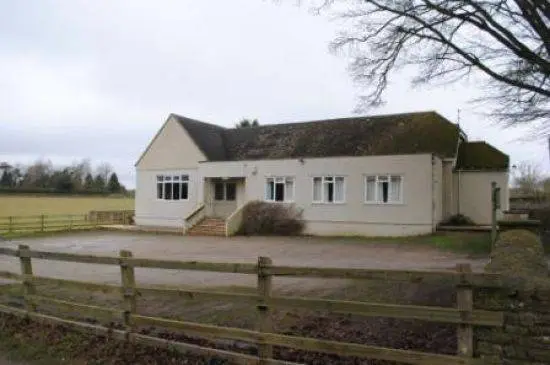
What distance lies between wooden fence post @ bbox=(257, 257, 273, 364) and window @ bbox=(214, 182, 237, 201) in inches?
1085

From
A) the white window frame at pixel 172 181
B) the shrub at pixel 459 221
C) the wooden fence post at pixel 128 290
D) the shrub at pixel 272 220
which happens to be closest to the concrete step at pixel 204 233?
the shrub at pixel 272 220

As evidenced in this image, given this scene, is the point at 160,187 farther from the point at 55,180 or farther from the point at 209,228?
the point at 55,180

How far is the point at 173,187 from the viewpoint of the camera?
35281 mm

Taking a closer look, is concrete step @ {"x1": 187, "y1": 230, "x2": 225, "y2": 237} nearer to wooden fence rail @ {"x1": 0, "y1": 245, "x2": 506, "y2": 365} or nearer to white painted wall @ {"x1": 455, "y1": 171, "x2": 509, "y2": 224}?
white painted wall @ {"x1": 455, "y1": 171, "x2": 509, "y2": 224}

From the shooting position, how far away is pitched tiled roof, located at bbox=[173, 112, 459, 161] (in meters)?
29.2

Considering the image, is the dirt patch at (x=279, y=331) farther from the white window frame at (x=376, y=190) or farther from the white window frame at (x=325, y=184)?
the white window frame at (x=325, y=184)

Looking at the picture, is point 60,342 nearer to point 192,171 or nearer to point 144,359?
point 144,359

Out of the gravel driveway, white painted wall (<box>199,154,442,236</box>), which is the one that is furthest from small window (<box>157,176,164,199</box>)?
white painted wall (<box>199,154,442,236</box>)

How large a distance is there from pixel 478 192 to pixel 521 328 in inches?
1027

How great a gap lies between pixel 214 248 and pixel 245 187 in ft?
31.7

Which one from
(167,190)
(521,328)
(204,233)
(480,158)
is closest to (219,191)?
(204,233)

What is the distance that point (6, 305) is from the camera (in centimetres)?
927

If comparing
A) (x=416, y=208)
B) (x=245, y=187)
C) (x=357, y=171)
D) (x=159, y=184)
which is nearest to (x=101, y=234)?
(x=159, y=184)

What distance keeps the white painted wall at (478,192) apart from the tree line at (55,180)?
73.7 metres
